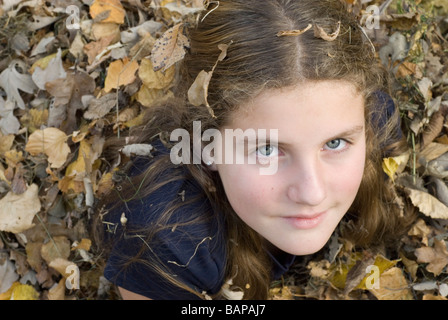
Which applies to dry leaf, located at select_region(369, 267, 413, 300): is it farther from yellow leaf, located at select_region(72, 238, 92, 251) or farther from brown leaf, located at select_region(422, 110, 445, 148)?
yellow leaf, located at select_region(72, 238, 92, 251)

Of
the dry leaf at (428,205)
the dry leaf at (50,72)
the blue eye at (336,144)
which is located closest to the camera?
the blue eye at (336,144)

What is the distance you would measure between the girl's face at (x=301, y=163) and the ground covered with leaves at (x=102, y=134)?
59cm

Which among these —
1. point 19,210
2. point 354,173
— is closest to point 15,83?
point 19,210

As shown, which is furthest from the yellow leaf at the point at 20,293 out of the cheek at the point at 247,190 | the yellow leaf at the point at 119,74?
the cheek at the point at 247,190

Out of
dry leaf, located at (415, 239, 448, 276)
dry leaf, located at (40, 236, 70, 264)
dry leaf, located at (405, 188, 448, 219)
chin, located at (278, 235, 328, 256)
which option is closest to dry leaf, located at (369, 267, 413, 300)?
dry leaf, located at (415, 239, 448, 276)

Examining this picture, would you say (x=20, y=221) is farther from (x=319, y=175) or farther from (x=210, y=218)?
(x=319, y=175)

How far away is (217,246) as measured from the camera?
2.14 meters

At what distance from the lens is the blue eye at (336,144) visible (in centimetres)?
175

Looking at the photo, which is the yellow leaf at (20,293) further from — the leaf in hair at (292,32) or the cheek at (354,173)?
the leaf in hair at (292,32)

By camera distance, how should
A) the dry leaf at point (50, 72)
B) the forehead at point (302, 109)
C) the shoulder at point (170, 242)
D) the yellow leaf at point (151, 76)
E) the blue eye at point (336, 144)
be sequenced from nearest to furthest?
the forehead at point (302, 109), the blue eye at point (336, 144), the shoulder at point (170, 242), the yellow leaf at point (151, 76), the dry leaf at point (50, 72)

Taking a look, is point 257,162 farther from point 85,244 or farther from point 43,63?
Result: point 43,63

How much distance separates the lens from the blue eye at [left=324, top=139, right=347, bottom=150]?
175cm

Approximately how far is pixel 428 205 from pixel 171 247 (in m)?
1.11

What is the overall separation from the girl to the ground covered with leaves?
149 millimetres
